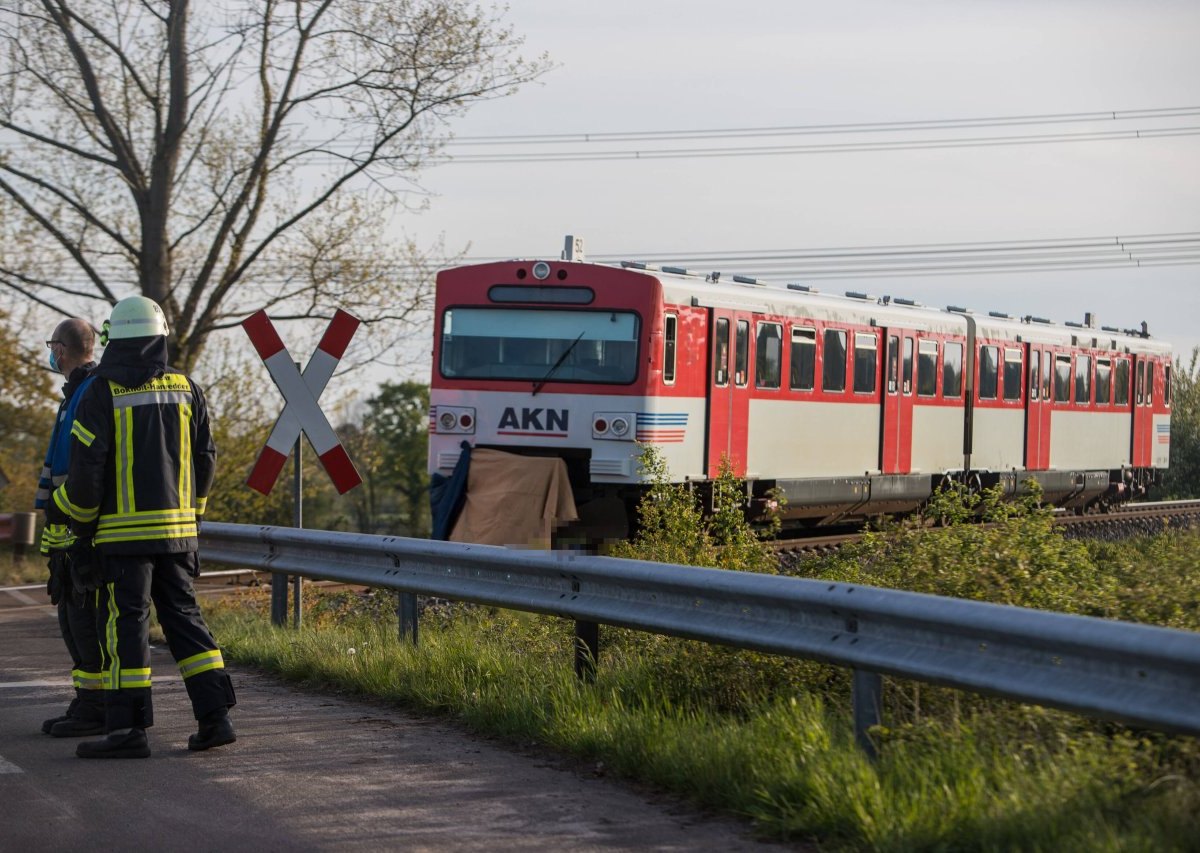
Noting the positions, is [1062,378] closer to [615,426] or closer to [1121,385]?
[1121,385]

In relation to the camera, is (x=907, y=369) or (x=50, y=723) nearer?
(x=50, y=723)

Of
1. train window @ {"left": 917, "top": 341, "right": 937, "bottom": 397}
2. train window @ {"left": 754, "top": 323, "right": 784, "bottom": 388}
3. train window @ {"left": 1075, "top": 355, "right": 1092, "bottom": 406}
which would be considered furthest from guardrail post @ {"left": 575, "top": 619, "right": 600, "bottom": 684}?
train window @ {"left": 1075, "top": 355, "right": 1092, "bottom": 406}

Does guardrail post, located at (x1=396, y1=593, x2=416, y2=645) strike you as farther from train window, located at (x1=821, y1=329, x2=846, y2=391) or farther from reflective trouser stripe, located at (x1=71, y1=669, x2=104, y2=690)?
train window, located at (x1=821, y1=329, x2=846, y2=391)

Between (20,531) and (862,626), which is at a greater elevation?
(862,626)

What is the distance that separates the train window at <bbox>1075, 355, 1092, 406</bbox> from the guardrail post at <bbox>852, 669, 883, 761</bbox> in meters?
22.4

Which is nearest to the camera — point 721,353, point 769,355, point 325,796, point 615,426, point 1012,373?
point 325,796

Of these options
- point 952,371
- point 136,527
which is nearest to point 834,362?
point 952,371

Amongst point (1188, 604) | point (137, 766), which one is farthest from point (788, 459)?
point (137, 766)

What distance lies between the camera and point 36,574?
17.8 metres

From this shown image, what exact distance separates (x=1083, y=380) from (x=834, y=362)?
30.2 ft

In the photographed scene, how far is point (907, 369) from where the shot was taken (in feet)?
71.4

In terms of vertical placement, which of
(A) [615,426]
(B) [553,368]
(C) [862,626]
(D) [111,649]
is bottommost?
(D) [111,649]

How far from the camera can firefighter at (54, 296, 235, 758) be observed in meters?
7.04

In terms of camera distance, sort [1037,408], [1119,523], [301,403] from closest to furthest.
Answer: [301,403], [1119,523], [1037,408]
